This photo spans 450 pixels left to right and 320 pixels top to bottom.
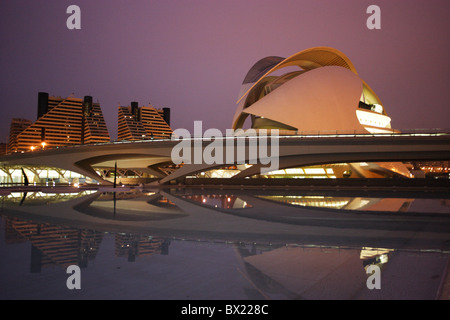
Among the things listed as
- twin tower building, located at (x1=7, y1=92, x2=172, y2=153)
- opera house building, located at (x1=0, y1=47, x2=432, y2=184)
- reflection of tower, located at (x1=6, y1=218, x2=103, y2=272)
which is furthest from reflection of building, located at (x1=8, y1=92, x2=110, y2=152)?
reflection of tower, located at (x1=6, y1=218, x2=103, y2=272)

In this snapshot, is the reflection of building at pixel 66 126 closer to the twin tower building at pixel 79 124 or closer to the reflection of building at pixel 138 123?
the twin tower building at pixel 79 124

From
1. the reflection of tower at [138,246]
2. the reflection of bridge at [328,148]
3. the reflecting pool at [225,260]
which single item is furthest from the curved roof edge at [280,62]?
the reflection of tower at [138,246]

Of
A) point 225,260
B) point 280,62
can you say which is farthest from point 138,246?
point 280,62

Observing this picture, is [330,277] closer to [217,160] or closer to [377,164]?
[217,160]

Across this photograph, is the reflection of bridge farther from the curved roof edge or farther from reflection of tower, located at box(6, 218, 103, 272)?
Result: reflection of tower, located at box(6, 218, 103, 272)

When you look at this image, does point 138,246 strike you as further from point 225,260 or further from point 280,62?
point 280,62
